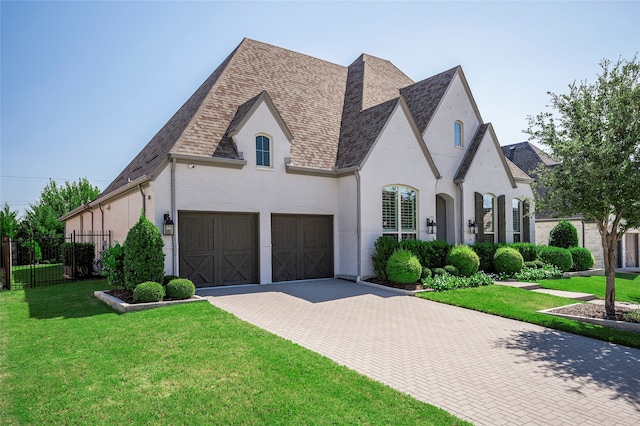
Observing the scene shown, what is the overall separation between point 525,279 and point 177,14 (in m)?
16.2

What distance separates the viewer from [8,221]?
99.4 ft

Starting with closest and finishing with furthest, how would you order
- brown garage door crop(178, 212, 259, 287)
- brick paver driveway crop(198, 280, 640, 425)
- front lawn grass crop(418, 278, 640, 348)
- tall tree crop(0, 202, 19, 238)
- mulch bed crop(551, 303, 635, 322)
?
brick paver driveway crop(198, 280, 640, 425) → front lawn grass crop(418, 278, 640, 348) → mulch bed crop(551, 303, 635, 322) → brown garage door crop(178, 212, 259, 287) → tall tree crop(0, 202, 19, 238)

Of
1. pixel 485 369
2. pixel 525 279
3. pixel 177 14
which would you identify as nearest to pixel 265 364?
pixel 485 369

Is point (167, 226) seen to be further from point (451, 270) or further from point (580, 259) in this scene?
point (580, 259)

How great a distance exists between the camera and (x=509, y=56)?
35.7 feet

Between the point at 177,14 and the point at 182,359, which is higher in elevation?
the point at 177,14

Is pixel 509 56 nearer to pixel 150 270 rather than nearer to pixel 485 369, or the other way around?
pixel 485 369

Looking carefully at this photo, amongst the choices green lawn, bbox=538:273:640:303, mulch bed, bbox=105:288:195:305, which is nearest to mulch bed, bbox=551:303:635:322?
green lawn, bbox=538:273:640:303

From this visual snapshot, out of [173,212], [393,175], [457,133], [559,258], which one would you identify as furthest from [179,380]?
[559,258]

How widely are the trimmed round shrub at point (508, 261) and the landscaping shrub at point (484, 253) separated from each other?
588 millimetres

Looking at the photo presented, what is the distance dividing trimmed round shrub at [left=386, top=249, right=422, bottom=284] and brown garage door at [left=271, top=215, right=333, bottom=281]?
118 inches

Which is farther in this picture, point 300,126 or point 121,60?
point 300,126

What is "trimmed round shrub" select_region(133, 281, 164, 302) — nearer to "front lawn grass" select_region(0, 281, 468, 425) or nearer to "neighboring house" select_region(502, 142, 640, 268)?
"front lawn grass" select_region(0, 281, 468, 425)

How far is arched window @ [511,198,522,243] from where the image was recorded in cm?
2217
